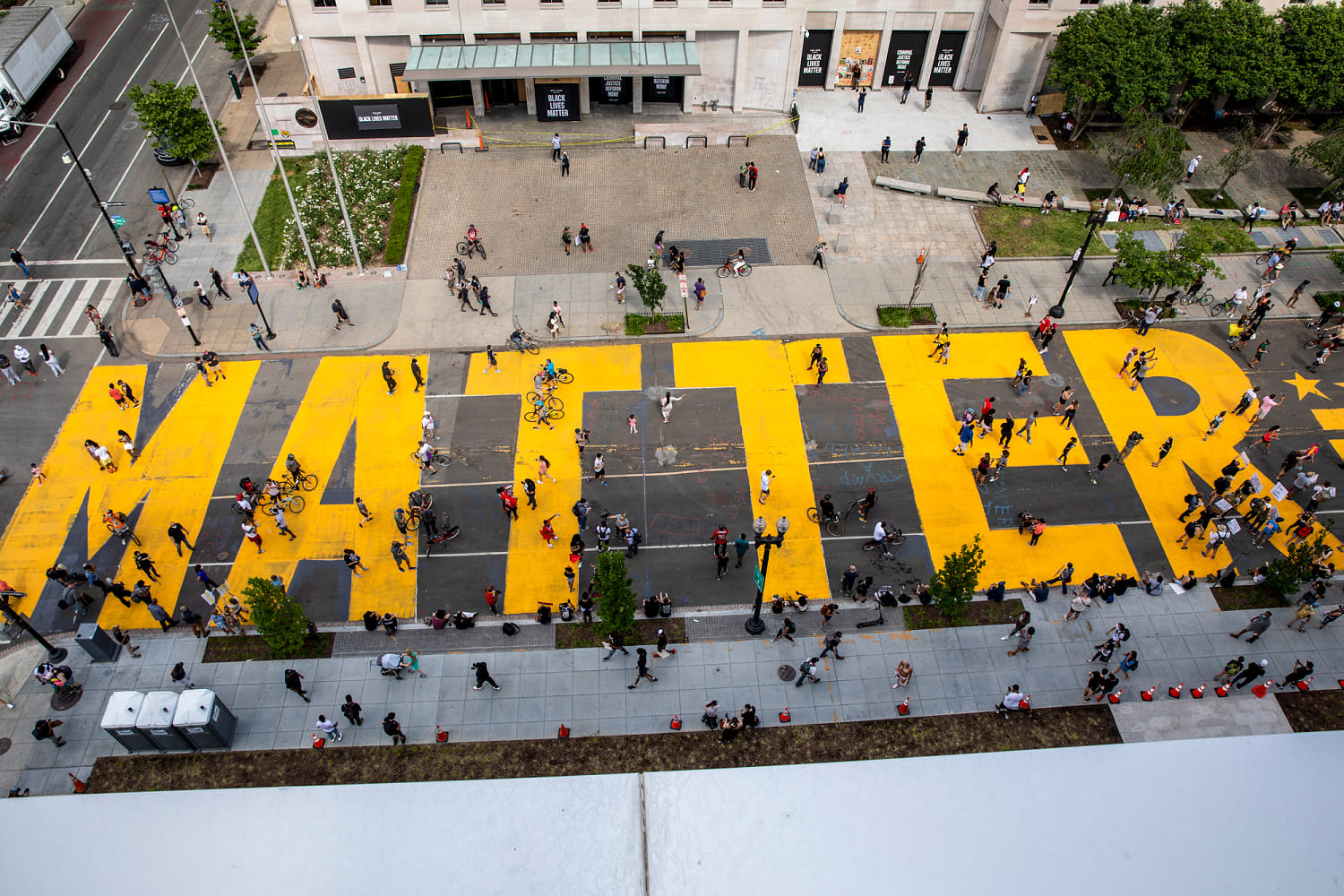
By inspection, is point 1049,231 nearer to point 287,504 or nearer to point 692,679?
point 692,679

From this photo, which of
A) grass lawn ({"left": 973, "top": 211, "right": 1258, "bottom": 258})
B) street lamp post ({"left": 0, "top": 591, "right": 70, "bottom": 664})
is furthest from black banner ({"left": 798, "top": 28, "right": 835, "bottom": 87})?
street lamp post ({"left": 0, "top": 591, "right": 70, "bottom": 664})

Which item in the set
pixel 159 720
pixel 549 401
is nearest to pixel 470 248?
pixel 549 401

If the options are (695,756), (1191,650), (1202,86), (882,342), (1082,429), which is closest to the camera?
(695,756)

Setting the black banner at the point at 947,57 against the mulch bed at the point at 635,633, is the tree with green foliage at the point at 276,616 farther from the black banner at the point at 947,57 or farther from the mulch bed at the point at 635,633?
the black banner at the point at 947,57

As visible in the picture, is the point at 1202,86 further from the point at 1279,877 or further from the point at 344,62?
the point at 344,62

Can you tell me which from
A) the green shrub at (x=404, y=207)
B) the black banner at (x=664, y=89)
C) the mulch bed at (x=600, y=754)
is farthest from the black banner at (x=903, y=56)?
the mulch bed at (x=600, y=754)

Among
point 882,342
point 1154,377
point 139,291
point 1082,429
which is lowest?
point 1082,429

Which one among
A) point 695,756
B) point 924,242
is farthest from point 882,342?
point 695,756
